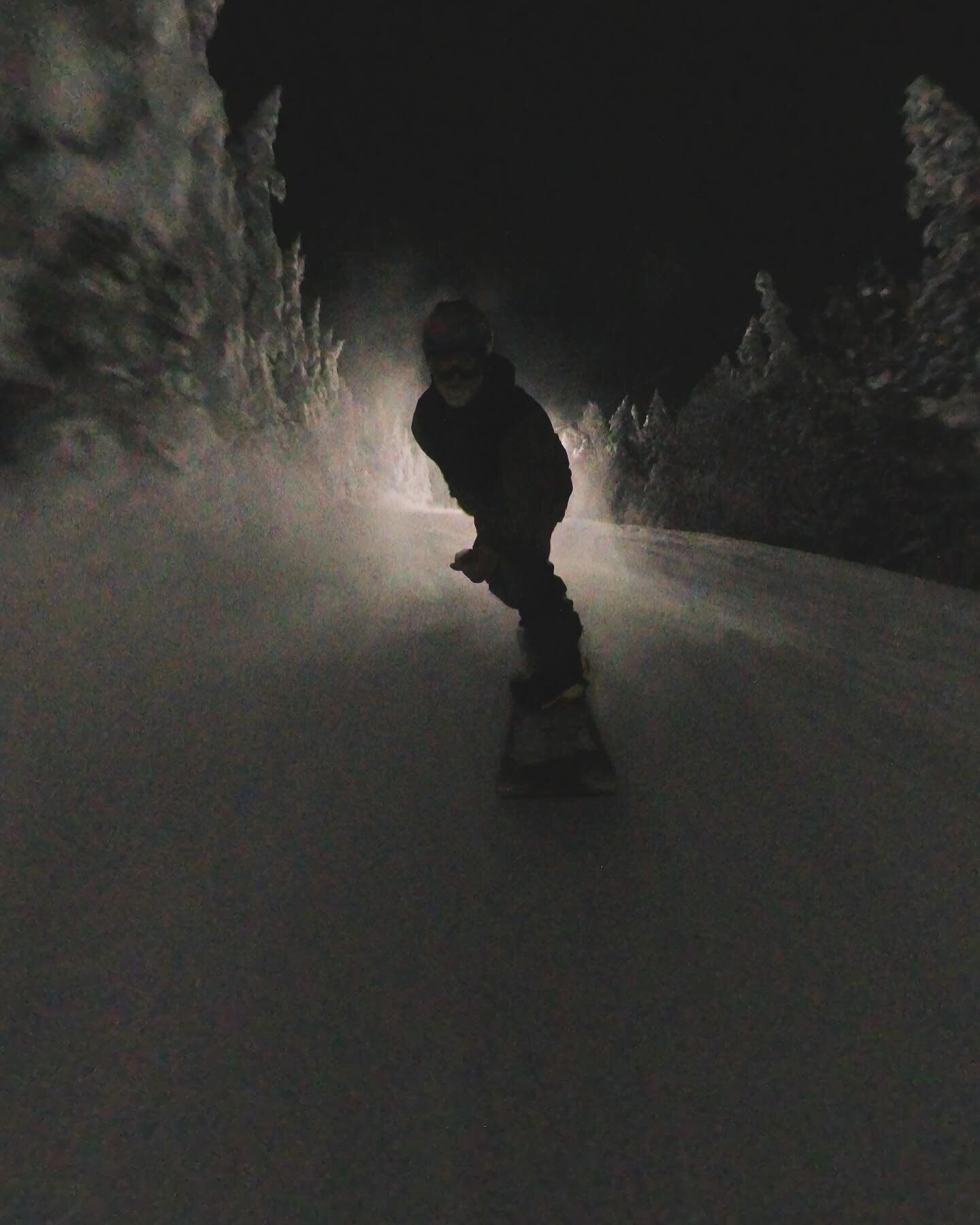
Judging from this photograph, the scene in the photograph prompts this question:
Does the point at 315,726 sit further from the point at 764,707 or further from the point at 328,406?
the point at 328,406

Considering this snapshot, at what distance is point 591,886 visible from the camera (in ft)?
6.03

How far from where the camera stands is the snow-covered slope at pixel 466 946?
113 cm

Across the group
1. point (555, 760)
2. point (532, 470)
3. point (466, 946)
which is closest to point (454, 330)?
point (532, 470)

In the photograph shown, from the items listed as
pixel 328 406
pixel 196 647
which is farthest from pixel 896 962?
pixel 328 406

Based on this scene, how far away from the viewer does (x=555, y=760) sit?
2.41 m

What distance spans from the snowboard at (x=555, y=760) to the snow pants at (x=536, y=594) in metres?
0.47

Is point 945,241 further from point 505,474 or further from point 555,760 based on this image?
point 555,760

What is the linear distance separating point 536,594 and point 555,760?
3.34ft

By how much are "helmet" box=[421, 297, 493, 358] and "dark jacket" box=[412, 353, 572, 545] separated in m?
0.16

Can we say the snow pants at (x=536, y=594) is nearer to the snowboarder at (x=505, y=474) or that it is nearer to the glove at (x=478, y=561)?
the snowboarder at (x=505, y=474)

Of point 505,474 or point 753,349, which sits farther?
point 753,349

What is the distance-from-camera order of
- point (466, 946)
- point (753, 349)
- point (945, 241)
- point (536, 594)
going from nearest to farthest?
point (466, 946) → point (536, 594) → point (945, 241) → point (753, 349)

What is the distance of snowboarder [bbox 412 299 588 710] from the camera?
283 centimetres

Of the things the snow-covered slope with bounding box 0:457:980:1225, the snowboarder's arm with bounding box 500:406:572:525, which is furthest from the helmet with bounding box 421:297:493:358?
the snow-covered slope with bounding box 0:457:980:1225
